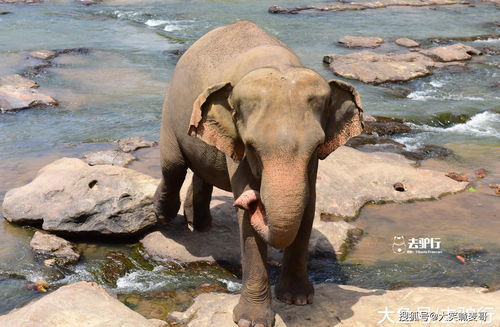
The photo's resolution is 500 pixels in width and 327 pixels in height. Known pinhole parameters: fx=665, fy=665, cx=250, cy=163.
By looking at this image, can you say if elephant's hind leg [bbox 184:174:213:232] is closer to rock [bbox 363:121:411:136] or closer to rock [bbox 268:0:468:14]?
rock [bbox 363:121:411:136]

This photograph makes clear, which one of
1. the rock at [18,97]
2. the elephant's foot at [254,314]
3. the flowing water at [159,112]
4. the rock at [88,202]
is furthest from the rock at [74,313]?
the rock at [18,97]

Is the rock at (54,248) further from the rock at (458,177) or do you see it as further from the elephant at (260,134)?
the rock at (458,177)

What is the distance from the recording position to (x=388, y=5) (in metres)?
24.0

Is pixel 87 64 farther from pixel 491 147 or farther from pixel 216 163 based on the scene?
pixel 216 163

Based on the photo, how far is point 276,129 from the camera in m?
3.62

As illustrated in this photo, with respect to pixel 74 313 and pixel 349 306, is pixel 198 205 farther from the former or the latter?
pixel 74 313

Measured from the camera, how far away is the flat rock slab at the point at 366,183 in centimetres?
724

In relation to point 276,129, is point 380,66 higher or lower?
lower

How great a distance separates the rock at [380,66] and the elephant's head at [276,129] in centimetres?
973

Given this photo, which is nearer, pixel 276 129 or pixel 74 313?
pixel 276 129

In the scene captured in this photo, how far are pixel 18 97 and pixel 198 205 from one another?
6407 millimetres

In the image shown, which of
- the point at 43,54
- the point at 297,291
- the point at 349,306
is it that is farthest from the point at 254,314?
the point at 43,54

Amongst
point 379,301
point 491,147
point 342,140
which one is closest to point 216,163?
point 342,140

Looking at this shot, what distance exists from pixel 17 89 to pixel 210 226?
687 cm
